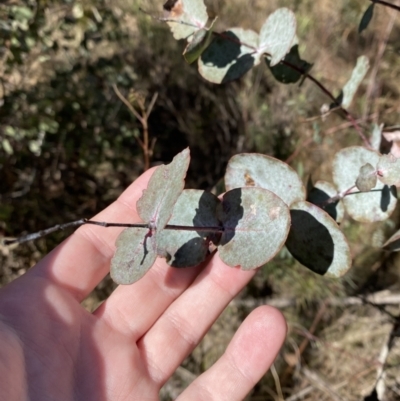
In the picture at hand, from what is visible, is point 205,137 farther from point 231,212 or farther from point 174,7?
point 231,212

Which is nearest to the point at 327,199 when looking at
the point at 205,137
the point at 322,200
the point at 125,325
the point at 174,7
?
the point at 322,200

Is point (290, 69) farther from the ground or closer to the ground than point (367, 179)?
farther from the ground

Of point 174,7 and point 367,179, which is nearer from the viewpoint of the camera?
Answer: point 367,179

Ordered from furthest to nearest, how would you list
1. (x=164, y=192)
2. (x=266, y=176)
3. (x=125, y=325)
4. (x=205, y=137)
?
(x=205, y=137) < (x=125, y=325) < (x=266, y=176) < (x=164, y=192)

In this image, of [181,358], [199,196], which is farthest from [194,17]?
[181,358]

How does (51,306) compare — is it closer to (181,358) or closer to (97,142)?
(181,358)

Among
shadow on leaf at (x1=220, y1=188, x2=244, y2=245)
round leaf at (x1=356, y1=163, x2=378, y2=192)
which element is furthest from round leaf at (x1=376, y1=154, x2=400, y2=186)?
shadow on leaf at (x1=220, y1=188, x2=244, y2=245)
